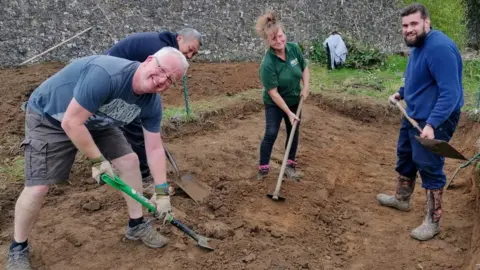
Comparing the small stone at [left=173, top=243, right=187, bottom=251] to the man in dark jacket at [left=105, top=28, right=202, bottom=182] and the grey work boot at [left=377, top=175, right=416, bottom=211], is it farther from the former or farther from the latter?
the grey work boot at [left=377, top=175, right=416, bottom=211]

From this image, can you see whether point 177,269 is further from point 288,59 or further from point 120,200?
point 288,59

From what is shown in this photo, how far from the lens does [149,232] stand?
3.65m

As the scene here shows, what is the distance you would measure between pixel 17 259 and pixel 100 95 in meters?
1.42

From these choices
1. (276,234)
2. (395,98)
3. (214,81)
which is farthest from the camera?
(214,81)

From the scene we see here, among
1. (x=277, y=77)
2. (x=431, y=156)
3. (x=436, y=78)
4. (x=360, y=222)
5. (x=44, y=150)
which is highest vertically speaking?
(x=436, y=78)

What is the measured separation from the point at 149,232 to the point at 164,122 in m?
3.09

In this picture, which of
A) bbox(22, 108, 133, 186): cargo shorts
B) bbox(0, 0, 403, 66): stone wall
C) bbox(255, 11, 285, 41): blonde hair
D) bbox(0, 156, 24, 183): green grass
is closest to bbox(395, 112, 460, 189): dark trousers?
bbox(255, 11, 285, 41): blonde hair

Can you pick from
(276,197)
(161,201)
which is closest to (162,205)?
(161,201)

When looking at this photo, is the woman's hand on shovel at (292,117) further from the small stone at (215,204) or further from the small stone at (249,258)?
the small stone at (249,258)

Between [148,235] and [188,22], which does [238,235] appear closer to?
[148,235]

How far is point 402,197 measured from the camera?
15.0 feet

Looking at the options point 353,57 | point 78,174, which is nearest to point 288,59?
point 78,174

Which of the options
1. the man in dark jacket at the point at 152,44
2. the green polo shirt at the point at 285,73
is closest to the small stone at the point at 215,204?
the green polo shirt at the point at 285,73

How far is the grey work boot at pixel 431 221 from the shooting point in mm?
3973
